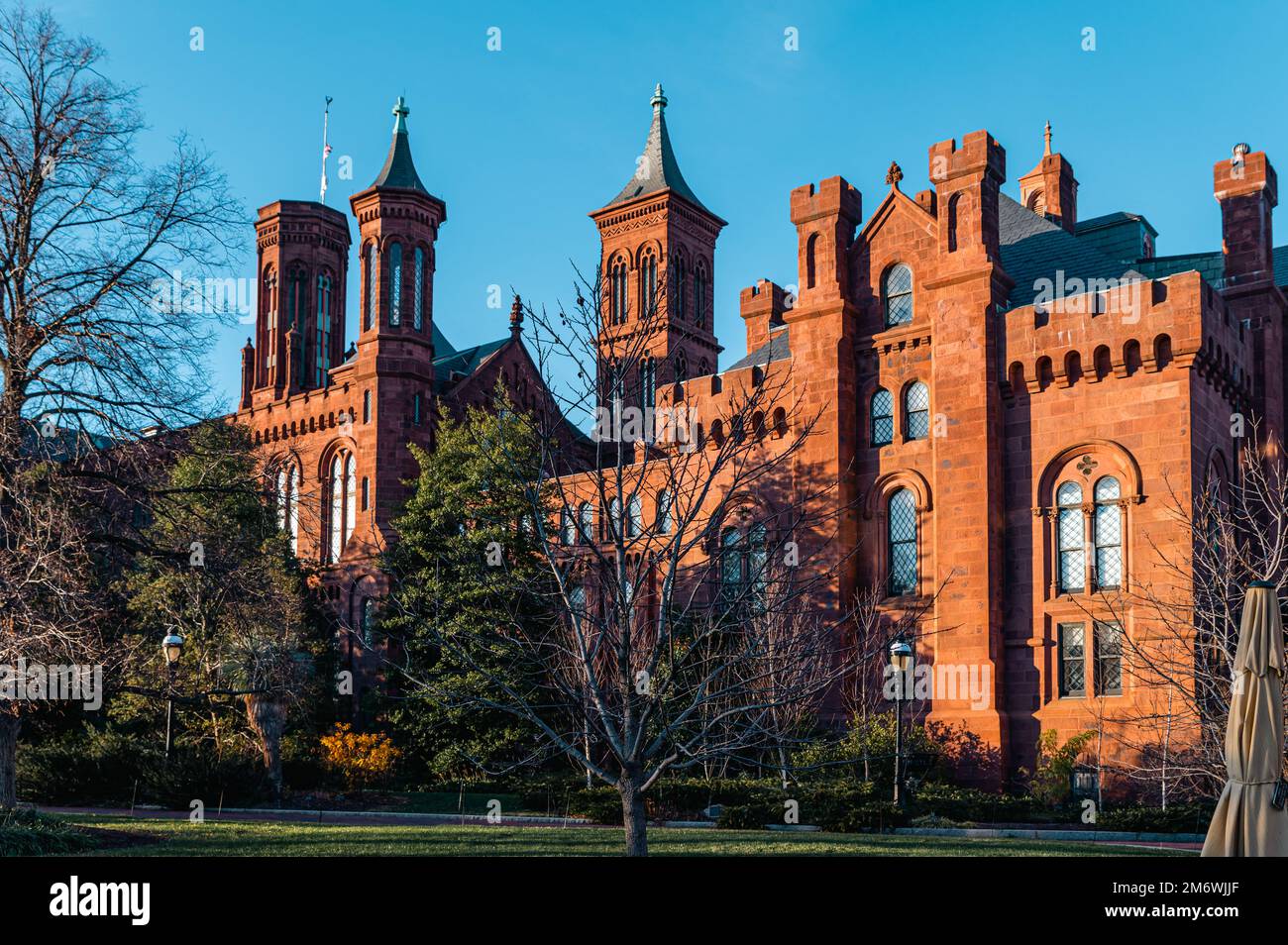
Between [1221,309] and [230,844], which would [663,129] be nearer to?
[1221,309]

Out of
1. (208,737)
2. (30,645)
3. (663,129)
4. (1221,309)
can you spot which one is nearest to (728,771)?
(208,737)

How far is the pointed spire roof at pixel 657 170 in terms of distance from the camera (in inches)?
2330

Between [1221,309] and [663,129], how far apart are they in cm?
3330

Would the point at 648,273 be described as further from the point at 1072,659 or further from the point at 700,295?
the point at 1072,659

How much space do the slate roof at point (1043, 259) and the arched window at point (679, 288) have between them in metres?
21.8

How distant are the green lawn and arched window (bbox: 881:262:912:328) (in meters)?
17.1

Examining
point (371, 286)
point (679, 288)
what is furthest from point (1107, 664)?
point (679, 288)

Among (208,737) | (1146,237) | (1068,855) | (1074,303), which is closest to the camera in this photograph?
(1068,855)

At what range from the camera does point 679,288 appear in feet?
193

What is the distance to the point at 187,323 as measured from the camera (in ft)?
68.4

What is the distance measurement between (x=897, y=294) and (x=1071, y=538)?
7894 millimetres

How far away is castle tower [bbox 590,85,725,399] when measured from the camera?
190 ft

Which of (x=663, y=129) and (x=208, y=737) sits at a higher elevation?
(x=663, y=129)

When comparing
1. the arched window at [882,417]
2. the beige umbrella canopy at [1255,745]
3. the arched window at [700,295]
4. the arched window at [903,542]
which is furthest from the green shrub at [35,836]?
the arched window at [700,295]
